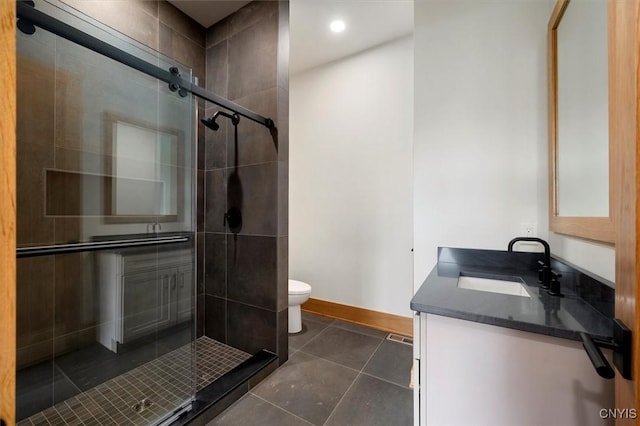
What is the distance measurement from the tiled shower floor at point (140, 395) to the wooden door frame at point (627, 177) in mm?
1821

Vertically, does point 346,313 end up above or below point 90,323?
below

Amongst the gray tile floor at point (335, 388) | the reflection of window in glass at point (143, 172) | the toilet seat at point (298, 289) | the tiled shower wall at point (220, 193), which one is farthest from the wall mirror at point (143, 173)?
the gray tile floor at point (335, 388)

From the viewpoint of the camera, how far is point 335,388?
5.34ft

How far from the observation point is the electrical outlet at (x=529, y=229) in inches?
56.7

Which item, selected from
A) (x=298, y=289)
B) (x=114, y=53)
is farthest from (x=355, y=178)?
(x=114, y=53)

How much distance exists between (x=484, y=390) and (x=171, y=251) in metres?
1.86

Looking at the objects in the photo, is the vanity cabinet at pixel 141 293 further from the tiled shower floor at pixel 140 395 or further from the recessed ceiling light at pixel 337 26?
the recessed ceiling light at pixel 337 26

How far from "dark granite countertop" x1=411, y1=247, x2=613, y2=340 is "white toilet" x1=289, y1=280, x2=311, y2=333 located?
123cm

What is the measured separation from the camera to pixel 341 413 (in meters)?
1.43

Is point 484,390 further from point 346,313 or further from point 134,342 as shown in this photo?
point 134,342

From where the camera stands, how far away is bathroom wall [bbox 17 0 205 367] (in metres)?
1.43

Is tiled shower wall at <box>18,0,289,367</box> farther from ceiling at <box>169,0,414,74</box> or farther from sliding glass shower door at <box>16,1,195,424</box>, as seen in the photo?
ceiling at <box>169,0,414,74</box>

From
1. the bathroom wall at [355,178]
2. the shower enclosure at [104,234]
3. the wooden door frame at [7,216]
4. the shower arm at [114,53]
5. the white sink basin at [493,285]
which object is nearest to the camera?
the wooden door frame at [7,216]

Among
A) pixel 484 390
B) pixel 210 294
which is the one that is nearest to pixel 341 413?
pixel 484 390
